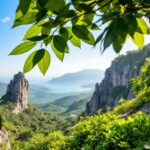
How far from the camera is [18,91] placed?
182 metres

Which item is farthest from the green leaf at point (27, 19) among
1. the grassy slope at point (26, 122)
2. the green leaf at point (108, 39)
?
the grassy slope at point (26, 122)

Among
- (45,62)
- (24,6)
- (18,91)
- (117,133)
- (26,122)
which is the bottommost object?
(26,122)

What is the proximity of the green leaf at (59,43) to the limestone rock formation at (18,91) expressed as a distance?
17894cm

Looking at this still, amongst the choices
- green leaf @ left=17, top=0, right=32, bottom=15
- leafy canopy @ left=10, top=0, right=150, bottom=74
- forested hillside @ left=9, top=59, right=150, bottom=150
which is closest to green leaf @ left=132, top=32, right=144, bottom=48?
leafy canopy @ left=10, top=0, right=150, bottom=74

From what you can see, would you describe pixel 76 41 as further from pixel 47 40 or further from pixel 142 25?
pixel 142 25

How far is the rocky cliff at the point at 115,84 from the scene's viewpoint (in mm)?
141125

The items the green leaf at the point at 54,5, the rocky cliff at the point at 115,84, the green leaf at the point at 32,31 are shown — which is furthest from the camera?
the rocky cliff at the point at 115,84

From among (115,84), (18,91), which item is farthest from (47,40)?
(18,91)

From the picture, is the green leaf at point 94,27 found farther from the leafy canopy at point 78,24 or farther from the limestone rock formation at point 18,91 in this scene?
the limestone rock formation at point 18,91

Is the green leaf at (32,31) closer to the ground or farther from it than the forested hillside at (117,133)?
farther from it

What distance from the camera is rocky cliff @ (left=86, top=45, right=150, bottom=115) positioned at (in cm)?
14112

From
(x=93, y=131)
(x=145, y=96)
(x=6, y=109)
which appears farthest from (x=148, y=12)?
(x=6, y=109)

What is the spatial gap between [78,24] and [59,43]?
0.46ft

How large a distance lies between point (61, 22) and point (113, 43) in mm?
258
